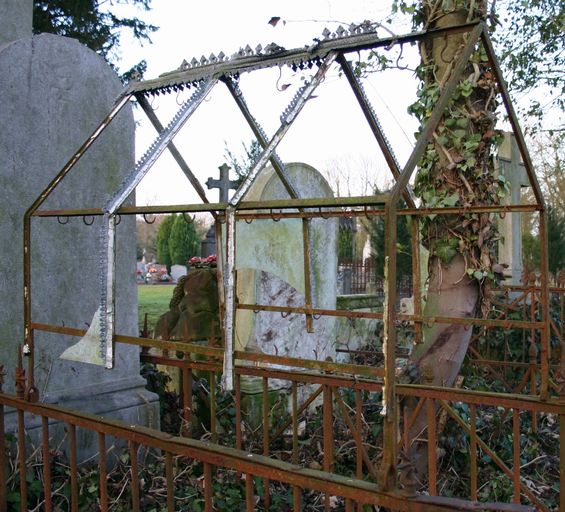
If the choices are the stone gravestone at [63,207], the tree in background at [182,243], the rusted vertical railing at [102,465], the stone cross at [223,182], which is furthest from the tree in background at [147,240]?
the rusted vertical railing at [102,465]

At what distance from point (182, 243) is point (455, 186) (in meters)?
29.9

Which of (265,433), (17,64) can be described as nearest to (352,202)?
(265,433)

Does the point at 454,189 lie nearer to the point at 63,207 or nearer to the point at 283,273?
the point at 283,273

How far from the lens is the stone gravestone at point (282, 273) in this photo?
5055mm

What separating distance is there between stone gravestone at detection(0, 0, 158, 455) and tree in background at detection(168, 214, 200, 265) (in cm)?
2876

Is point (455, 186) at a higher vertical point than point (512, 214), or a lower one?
lower

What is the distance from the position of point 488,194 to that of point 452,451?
65.5 inches

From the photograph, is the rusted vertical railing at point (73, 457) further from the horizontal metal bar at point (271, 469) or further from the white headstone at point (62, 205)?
the white headstone at point (62, 205)

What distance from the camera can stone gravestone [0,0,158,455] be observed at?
3.20 metres

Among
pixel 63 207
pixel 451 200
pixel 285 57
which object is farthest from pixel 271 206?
Result: pixel 451 200

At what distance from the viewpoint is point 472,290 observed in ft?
13.1

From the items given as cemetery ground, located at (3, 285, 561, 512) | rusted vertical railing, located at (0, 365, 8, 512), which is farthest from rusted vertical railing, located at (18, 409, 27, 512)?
cemetery ground, located at (3, 285, 561, 512)

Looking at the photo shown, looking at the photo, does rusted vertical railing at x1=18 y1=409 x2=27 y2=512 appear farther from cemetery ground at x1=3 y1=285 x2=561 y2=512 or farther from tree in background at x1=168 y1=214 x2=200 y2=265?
tree in background at x1=168 y1=214 x2=200 y2=265

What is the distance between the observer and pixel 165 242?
35.6m
